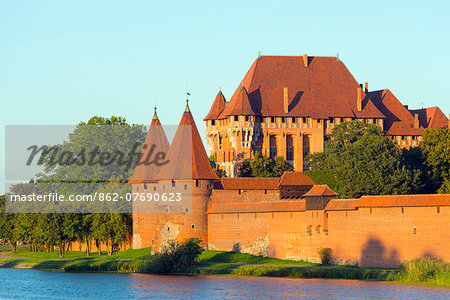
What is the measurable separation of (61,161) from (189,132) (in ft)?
48.4

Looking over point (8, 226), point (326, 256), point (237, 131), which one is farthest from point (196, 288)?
point (8, 226)

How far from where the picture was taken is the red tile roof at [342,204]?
4638cm

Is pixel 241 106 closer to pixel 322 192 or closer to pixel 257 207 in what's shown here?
pixel 257 207

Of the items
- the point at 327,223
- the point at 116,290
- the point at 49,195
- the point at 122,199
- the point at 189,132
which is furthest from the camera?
the point at 49,195

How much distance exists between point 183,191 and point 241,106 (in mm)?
21209

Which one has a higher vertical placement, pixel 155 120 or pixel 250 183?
pixel 155 120

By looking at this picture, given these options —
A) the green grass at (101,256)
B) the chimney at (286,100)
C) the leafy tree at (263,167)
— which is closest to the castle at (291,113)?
the chimney at (286,100)

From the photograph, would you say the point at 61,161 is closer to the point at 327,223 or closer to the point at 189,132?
the point at 189,132

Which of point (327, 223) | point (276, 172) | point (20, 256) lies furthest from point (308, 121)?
point (327, 223)

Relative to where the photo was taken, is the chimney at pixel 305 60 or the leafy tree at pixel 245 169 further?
the chimney at pixel 305 60

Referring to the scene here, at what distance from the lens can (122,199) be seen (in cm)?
6088

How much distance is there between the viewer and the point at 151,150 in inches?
2360

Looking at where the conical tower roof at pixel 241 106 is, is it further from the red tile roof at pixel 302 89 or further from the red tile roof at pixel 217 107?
the red tile roof at pixel 217 107

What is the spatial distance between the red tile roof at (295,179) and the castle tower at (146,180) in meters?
7.64
